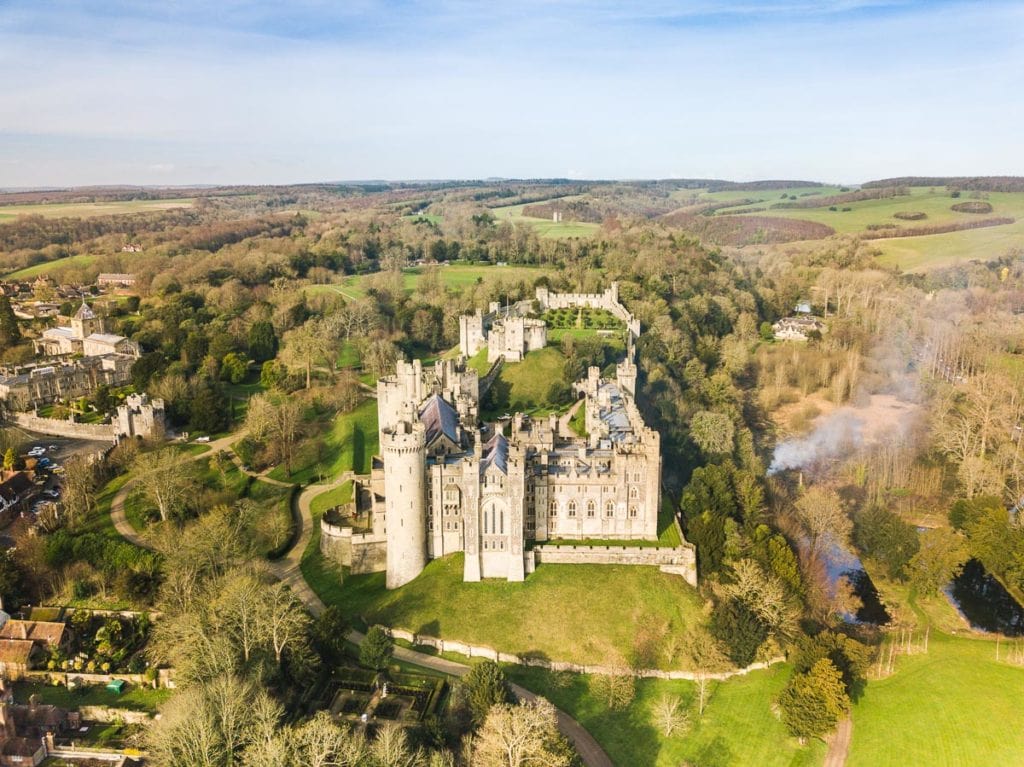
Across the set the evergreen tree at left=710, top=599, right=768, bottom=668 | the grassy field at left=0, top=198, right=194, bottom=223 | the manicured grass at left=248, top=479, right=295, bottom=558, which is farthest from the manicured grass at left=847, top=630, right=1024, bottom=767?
the grassy field at left=0, top=198, right=194, bottom=223

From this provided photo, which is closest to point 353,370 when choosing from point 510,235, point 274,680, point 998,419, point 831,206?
point 274,680

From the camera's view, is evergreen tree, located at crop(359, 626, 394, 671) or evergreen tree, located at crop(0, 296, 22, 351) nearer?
evergreen tree, located at crop(359, 626, 394, 671)

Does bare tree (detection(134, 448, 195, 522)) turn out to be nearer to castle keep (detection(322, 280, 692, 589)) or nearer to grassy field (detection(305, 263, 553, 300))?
castle keep (detection(322, 280, 692, 589))

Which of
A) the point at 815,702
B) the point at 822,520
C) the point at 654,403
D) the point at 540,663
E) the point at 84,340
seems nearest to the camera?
the point at 815,702

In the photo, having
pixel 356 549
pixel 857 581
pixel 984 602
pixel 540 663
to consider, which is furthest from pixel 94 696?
pixel 984 602

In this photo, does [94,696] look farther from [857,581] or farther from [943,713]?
[857,581]
